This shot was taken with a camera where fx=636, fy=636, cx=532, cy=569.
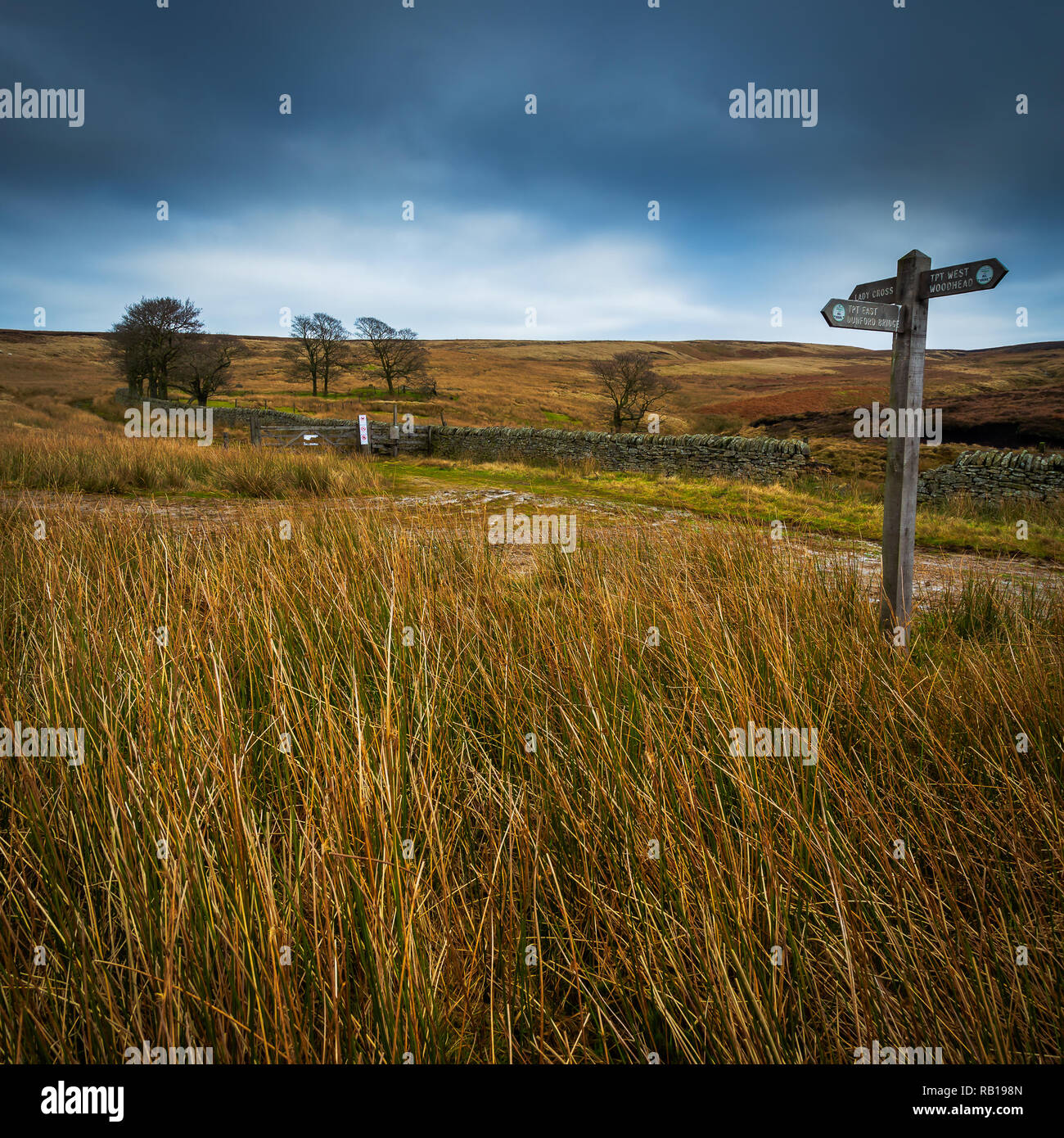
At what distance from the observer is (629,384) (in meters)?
31.1

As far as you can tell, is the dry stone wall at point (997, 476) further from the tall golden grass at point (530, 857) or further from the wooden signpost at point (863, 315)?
the tall golden grass at point (530, 857)

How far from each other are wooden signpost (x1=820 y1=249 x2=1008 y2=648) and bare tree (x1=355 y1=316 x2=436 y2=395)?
4830cm

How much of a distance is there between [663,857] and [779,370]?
97199 mm

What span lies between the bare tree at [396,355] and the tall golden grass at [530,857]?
49826 mm

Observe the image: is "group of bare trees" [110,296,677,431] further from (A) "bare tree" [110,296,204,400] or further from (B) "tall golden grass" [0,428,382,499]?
(B) "tall golden grass" [0,428,382,499]

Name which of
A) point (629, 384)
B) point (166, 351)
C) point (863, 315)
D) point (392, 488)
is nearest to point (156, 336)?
point (166, 351)

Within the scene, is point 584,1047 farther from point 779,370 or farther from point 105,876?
point 779,370

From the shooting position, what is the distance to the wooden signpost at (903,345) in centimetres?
368

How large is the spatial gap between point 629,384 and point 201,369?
86.9 feet

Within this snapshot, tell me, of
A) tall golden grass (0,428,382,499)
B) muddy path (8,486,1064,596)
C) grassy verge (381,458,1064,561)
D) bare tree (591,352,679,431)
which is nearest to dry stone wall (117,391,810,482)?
grassy verge (381,458,1064,561)

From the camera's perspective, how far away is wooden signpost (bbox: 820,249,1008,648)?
368 centimetres

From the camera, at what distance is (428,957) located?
1.22 metres
